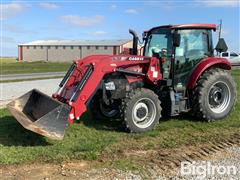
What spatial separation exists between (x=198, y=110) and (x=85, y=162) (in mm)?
3811

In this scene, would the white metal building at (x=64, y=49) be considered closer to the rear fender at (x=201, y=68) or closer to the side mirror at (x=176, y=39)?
the rear fender at (x=201, y=68)

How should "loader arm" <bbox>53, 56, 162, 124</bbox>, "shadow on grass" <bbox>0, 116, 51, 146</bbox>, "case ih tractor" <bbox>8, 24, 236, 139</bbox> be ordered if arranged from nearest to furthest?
1. "shadow on grass" <bbox>0, 116, 51, 146</bbox>
2. "loader arm" <bbox>53, 56, 162, 124</bbox>
3. "case ih tractor" <bbox>8, 24, 236, 139</bbox>

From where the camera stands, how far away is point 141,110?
881 cm

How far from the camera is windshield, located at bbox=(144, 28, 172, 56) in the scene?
9679 mm

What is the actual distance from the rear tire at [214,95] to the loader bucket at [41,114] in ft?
10.7

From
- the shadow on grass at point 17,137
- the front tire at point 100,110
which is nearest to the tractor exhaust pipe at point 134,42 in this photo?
the front tire at point 100,110

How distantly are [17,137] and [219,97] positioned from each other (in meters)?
4.90

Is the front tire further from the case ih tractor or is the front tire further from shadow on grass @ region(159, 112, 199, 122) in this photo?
shadow on grass @ region(159, 112, 199, 122)

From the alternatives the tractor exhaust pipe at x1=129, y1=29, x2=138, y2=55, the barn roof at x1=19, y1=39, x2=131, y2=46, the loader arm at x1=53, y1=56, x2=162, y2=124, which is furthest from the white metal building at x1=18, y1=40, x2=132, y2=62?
the loader arm at x1=53, y1=56, x2=162, y2=124

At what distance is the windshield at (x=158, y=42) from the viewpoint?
31.8ft

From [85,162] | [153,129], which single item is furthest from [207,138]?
[85,162]

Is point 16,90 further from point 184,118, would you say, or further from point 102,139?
point 102,139

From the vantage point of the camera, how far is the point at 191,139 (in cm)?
816

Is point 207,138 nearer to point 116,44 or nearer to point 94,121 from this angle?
point 94,121
